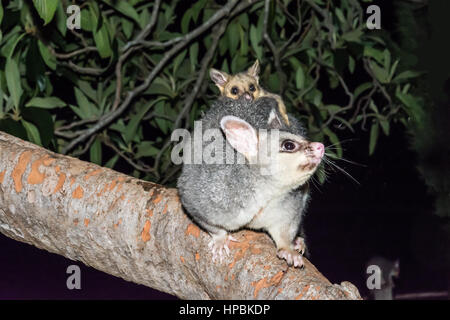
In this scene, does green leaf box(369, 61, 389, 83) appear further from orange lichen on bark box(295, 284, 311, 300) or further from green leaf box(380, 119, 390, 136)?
orange lichen on bark box(295, 284, 311, 300)

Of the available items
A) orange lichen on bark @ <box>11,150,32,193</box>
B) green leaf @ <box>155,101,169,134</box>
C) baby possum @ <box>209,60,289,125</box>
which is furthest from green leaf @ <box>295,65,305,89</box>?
orange lichen on bark @ <box>11,150,32,193</box>

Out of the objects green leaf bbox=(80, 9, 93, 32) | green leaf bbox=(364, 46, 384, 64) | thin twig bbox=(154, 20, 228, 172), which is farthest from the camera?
green leaf bbox=(364, 46, 384, 64)

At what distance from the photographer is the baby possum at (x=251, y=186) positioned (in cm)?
179

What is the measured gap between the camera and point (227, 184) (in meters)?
1.82

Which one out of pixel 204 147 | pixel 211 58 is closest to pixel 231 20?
pixel 211 58

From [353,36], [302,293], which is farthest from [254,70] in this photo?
[302,293]

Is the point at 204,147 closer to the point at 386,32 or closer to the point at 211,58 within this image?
the point at 211,58

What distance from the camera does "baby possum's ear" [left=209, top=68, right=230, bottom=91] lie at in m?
3.11

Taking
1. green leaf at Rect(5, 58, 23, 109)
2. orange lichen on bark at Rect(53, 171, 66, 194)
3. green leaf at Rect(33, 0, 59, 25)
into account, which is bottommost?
orange lichen on bark at Rect(53, 171, 66, 194)

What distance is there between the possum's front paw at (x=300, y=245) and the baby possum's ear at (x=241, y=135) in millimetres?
431

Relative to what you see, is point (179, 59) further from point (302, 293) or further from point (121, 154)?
point (302, 293)

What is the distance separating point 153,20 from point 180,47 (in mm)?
200

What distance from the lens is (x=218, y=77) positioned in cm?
315

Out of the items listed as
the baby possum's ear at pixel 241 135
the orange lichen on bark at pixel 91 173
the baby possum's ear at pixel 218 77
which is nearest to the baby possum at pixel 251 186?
the baby possum's ear at pixel 241 135
